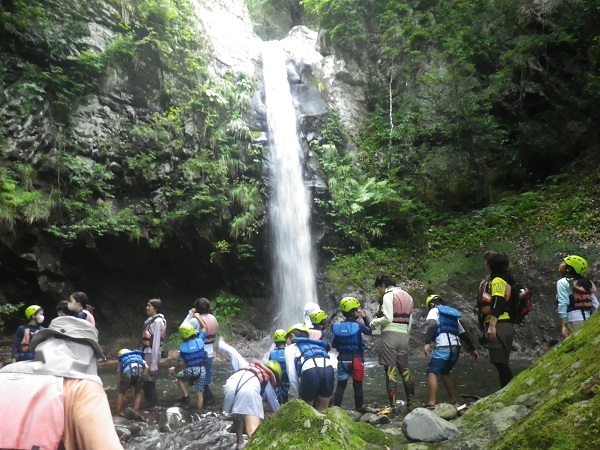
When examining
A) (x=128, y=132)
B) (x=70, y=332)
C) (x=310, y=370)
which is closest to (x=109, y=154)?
(x=128, y=132)

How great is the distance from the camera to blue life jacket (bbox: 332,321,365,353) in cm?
655

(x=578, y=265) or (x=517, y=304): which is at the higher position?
(x=578, y=265)

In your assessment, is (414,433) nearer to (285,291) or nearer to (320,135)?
(285,291)

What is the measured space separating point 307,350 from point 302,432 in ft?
8.09

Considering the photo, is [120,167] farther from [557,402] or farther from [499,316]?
[557,402]

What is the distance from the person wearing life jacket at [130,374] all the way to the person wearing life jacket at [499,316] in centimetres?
520

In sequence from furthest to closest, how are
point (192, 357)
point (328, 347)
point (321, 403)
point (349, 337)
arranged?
1. point (192, 357)
2. point (349, 337)
3. point (328, 347)
4. point (321, 403)

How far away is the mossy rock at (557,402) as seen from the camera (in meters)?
2.14

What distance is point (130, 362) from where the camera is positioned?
Answer: 709cm

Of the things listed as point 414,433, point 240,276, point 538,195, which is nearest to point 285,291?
point 240,276

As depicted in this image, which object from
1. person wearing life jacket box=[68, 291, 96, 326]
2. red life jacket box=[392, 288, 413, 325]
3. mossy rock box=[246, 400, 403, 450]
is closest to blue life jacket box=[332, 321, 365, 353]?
red life jacket box=[392, 288, 413, 325]

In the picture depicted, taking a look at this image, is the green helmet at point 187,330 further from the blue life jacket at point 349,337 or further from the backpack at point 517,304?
the backpack at point 517,304

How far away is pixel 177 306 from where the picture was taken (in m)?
17.0

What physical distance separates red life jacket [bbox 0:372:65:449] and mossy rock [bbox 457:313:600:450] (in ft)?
7.15
